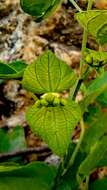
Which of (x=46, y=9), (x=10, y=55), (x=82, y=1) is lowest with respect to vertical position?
(x=10, y=55)

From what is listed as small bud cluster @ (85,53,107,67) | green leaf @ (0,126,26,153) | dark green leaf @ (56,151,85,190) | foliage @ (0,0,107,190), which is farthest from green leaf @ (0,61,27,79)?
green leaf @ (0,126,26,153)

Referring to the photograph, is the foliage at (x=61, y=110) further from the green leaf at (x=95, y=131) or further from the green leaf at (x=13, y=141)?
the green leaf at (x=13, y=141)

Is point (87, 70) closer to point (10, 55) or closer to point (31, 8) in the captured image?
point (31, 8)

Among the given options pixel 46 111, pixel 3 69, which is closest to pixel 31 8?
pixel 3 69

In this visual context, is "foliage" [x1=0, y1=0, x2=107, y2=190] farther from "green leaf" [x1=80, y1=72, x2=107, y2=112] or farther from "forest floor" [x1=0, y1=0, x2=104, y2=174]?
"forest floor" [x1=0, y1=0, x2=104, y2=174]

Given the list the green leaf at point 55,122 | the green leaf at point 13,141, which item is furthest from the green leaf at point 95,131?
the green leaf at point 13,141

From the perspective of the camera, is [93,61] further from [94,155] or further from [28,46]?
[28,46]
